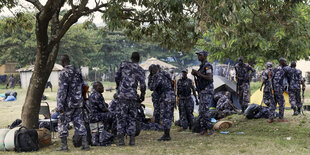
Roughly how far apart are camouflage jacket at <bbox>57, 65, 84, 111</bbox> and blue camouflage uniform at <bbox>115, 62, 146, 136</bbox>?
2.88ft

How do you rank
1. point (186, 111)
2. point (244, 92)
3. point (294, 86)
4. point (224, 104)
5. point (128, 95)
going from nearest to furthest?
1. point (128, 95)
2. point (186, 111)
3. point (244, 92)
4. point (294, 86)
5. point (224, 104)

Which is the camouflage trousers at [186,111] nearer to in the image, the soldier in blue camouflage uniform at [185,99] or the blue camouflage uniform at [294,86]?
the soldier in blue camouflage uniform at [185,99]

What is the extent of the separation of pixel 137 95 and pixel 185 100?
2869mm

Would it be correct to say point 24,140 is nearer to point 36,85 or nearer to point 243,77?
point 36,85

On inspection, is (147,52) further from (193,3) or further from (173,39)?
(193,3)

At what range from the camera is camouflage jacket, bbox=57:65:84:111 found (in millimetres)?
6945

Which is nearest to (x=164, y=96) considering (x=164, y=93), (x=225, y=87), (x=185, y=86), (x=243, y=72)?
(x=164, y=93)

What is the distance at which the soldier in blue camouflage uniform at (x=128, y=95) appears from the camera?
7.60 metres

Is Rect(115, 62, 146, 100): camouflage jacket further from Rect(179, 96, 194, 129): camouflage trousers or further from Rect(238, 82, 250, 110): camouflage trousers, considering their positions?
Rect(238, 82, 250, 110): camouflage trousers

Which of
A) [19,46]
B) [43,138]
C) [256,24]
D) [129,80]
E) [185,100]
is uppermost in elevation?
[19,46]

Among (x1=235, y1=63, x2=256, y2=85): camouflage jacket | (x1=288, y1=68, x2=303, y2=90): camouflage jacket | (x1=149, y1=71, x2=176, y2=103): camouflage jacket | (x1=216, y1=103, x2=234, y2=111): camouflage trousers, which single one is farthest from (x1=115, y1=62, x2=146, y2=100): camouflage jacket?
(x1=288, y1=68, x2=303, y2=90): camouflage jacket

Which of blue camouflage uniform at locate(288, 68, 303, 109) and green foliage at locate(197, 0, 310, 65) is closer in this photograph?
green foliage at locate(197, 0, 310, 65)

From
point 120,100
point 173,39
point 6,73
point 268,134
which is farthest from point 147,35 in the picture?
point 6,73

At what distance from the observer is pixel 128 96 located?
7.59 metres
